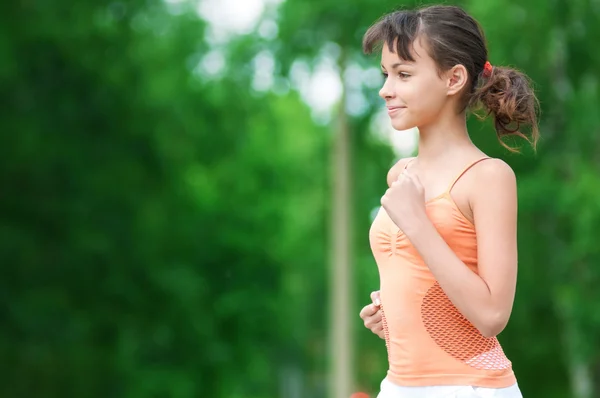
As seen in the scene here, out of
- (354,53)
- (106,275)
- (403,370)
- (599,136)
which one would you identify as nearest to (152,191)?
(106,275)

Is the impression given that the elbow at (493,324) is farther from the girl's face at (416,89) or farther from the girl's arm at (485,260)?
the girl's face at (416,89)

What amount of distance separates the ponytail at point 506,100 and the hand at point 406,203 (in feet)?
0.96

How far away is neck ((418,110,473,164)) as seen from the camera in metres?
2.65

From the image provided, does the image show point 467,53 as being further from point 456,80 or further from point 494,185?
point 494,185

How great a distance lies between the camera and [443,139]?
267 cm

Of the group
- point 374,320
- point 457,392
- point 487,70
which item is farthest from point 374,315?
point 487,70

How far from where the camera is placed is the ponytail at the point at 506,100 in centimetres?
267

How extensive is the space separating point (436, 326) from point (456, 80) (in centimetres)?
57

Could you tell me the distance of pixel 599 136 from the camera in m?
16.6

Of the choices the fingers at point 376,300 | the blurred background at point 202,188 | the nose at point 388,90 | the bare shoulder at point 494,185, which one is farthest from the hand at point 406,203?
the blurred background at point 202,188

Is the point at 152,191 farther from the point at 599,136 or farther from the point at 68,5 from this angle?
the point at 599,136

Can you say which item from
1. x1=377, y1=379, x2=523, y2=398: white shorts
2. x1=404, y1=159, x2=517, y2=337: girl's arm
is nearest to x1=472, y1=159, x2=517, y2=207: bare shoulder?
x1=404, y1=159, x2=517, y2=337: girl's arm

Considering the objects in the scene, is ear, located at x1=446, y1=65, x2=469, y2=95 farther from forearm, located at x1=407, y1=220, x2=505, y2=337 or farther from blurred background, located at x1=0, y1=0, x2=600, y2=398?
blurred background, located at x1=0, y1=0, x2=600, y2=398

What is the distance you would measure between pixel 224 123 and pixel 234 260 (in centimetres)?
273
